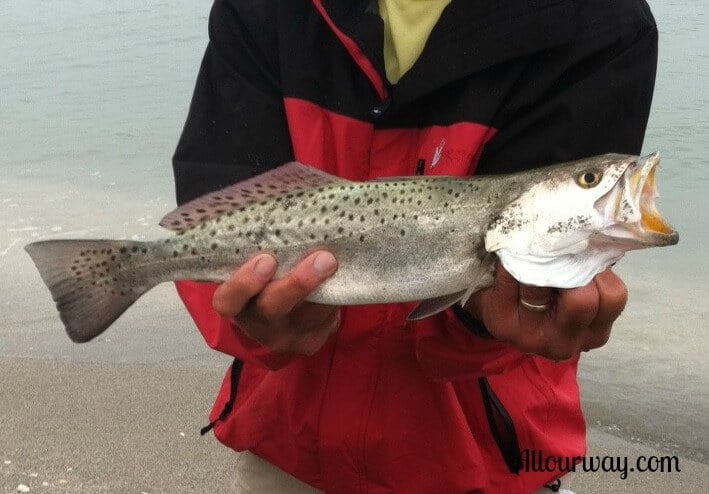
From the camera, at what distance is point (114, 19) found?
25219 mm

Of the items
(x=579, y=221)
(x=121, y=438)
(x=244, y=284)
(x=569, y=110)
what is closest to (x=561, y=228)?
(x=579, y=221)

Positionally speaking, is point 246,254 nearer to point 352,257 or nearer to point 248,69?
point 352,257

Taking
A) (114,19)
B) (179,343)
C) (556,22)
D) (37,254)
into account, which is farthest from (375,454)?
(114,19)

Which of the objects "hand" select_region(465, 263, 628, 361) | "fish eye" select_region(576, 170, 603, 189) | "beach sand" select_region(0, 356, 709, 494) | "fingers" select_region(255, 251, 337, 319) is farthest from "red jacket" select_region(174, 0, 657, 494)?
"beach sand" select_region(0, 356, 709, 494)

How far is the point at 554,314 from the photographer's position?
99.7 inches

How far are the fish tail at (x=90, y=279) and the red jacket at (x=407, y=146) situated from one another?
0.98 feet

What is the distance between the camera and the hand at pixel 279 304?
8.39 feet

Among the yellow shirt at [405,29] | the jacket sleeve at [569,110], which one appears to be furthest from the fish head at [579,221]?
the yellow shirt at [405,29]

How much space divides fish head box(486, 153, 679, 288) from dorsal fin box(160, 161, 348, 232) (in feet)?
1.81

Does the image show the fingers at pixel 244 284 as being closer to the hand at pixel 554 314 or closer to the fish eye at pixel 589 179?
the hand at pixel 554 314

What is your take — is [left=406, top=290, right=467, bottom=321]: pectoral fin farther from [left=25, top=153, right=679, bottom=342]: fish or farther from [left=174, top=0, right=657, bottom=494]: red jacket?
[left=174, top=0, right=657, bottom=494]: red jacket

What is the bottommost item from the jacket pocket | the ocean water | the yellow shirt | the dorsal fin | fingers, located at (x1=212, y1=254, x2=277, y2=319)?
the ocean water

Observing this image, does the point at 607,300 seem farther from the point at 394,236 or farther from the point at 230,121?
the point at 230,121

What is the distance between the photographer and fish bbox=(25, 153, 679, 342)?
2.40m
